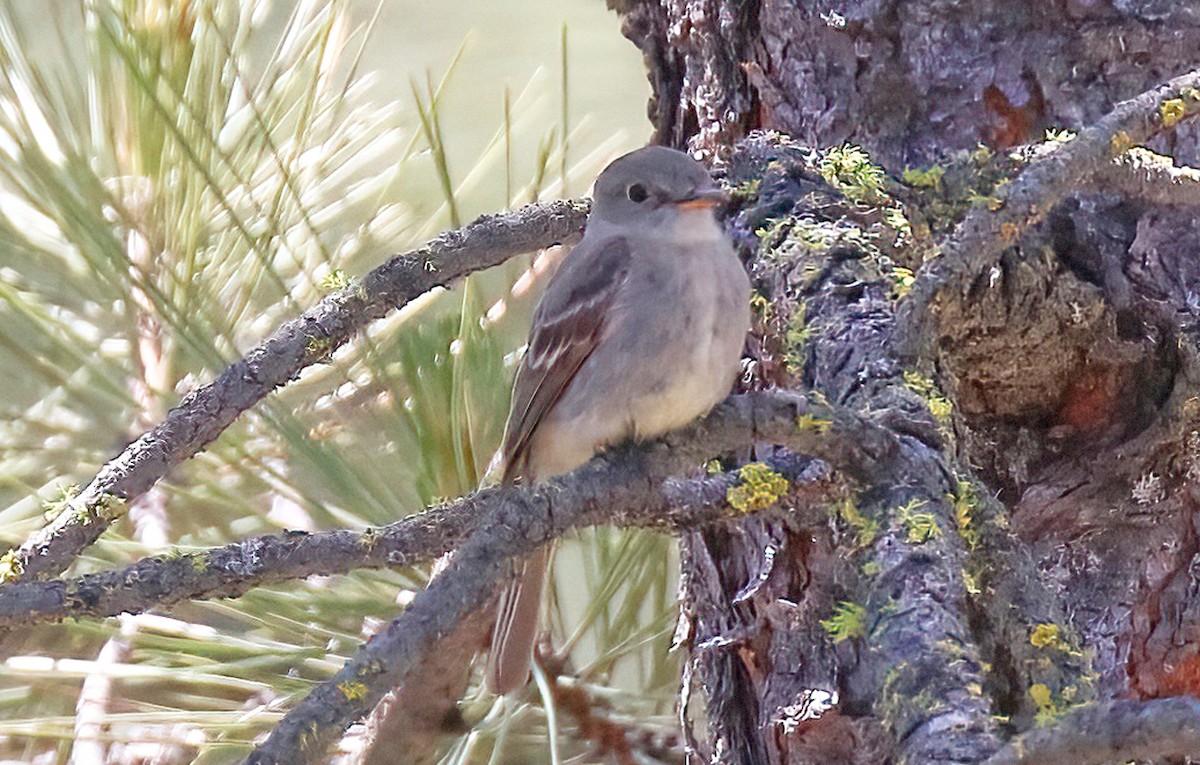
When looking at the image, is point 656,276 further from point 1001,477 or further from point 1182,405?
point 1182,405

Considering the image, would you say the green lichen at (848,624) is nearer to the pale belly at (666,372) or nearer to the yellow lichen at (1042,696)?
the yellow lichen at (1042,696)

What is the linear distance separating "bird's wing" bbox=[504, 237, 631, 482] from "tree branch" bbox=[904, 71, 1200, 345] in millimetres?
772

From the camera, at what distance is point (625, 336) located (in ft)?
6.95

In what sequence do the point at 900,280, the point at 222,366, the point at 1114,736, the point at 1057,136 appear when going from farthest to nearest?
the point at 222,366, the point at 1057,136, the point at 900,280, the point at 1114,736

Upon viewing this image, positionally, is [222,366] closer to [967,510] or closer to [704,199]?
[704,199]

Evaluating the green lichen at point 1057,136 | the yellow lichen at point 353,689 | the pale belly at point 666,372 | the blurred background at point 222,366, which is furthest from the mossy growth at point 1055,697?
the blurred background at point 222,366

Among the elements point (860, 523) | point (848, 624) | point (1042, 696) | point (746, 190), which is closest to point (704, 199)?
point (746, 190)

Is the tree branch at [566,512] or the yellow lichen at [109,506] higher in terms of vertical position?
the yellow lichen at [109,506]

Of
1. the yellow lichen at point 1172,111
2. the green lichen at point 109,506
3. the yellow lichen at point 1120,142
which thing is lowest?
the green lichen at point 109,506

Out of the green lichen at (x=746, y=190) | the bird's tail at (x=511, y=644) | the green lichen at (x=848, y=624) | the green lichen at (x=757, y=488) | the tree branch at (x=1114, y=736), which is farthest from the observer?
the bird's tail at (x=511, y=644)

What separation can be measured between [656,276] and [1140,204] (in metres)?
0.72

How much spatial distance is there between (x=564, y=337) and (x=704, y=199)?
35cm

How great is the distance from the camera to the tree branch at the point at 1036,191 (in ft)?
4.90

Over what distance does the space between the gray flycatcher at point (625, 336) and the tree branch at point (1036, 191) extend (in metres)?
0.50
